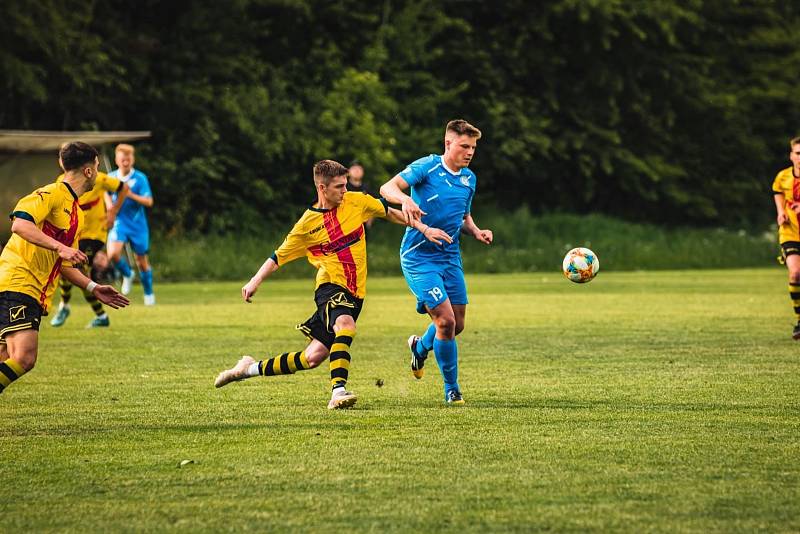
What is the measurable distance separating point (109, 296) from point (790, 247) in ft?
27.4

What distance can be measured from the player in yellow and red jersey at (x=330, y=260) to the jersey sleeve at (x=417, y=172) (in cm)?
29

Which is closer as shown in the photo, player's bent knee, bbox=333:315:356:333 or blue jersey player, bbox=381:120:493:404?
player's bent knee, bbox=333:315:356:333

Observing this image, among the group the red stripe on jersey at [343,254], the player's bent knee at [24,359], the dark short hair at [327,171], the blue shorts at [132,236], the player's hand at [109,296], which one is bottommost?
the blue shorts at [132,236]

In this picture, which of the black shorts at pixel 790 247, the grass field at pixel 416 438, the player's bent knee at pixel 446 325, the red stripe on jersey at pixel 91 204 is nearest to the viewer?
the grass field at pixel 416 438

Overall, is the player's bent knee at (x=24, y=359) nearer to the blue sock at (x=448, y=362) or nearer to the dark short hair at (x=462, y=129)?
the blue sock at (x=448, y=362)

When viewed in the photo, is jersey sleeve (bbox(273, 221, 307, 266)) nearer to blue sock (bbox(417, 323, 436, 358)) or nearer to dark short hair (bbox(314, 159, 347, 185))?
dark short hair (bbox(314, 159, 347, 185))

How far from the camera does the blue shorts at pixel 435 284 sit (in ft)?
29.0

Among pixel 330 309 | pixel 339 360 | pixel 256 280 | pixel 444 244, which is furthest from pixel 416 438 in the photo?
pixel 444 244

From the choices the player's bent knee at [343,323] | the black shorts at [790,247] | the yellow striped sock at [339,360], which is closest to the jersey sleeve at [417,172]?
the player's bent knee at [343,323]

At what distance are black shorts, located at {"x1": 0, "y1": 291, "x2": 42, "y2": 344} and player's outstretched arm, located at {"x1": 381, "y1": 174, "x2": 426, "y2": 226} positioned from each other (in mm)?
2295

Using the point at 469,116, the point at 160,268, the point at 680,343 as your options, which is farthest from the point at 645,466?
the point at 469,116

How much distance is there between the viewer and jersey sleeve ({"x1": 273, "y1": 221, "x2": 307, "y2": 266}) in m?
8.59

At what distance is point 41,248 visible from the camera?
7613 millimetres

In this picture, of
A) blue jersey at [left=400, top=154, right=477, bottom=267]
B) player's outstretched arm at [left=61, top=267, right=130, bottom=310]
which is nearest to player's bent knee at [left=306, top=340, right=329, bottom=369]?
blue jersey at [left=400, top=154, right=477, bottom=267]
